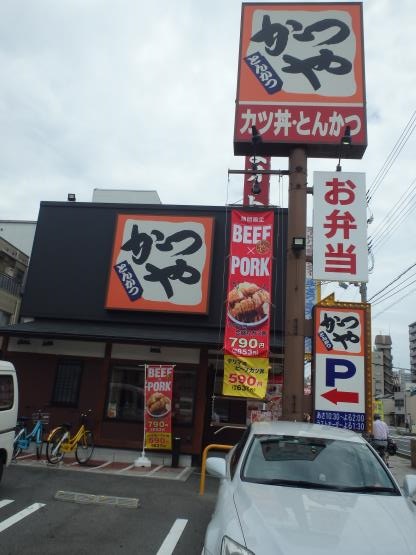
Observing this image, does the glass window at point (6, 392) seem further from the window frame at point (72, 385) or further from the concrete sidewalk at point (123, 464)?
the window frame at point (72, 385)

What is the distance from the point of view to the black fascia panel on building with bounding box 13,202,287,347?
12859 mm

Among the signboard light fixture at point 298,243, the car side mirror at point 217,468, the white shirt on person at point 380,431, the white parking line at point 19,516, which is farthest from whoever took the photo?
the white shirt on person at point 380,431

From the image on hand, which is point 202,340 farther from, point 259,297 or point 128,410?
point 128,410

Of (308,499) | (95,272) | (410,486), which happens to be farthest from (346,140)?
(95,272)

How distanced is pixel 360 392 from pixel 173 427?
6.23 metres

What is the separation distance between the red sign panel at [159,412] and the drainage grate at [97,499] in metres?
3.87

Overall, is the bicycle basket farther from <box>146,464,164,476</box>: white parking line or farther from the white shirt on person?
the white shirt on person

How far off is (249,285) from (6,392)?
204 inches

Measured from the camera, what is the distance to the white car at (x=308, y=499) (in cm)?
284

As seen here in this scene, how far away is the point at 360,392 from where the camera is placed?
7434 mm

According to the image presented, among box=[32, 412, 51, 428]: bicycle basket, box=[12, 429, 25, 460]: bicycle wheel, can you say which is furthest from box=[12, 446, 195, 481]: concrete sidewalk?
box=[32, 412, 51, 428]: bicycle basket

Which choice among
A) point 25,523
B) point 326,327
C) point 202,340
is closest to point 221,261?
point 202,340

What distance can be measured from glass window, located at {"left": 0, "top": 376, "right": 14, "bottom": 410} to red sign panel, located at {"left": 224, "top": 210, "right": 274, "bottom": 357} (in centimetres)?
402

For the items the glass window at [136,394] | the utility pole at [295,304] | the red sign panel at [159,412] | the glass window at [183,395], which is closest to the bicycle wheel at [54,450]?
the red sign panel at [159,412]
